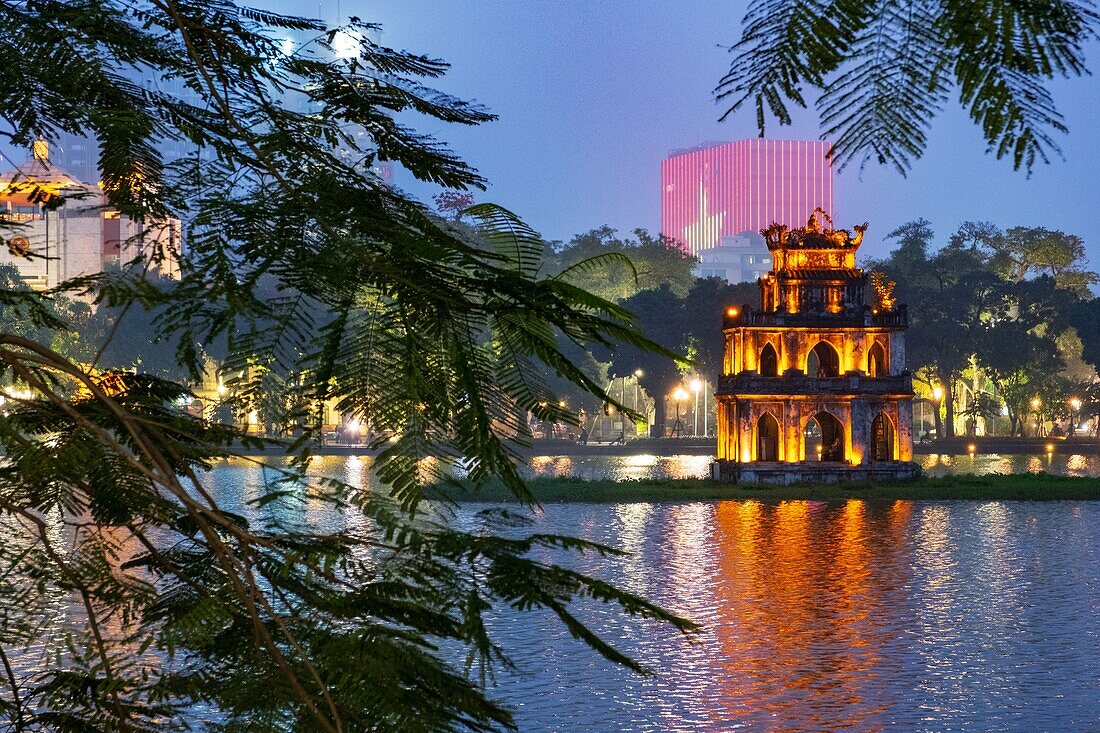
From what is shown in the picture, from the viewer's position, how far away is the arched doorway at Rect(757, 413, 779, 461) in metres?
43.1

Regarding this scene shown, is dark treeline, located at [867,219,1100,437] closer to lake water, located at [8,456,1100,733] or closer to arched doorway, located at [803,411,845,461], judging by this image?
arched doorway, located at [803,411,845,461]

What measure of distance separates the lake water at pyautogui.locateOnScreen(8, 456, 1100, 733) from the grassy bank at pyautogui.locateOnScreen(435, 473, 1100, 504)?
6.77 metres

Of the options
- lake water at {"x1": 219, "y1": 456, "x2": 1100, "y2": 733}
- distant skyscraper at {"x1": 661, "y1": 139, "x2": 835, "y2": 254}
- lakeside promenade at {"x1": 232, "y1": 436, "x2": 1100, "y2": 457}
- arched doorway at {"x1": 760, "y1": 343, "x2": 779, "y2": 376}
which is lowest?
lake water at {"x1": 219, "y1": 456, "x2": 1100, "y2": 733}

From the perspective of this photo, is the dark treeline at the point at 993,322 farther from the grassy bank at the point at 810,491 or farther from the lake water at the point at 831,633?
the lake water at the point at 831,633

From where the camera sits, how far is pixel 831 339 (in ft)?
139

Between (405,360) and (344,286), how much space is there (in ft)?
0.66

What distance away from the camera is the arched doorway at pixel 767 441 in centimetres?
4306

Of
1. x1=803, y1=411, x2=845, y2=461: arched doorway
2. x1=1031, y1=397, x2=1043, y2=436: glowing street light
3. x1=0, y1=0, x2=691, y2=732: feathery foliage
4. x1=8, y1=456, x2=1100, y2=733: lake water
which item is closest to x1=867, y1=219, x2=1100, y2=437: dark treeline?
x1=1031, y1=397, x2=1043, y2=436: glowing street light

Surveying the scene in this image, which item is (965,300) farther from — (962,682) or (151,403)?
(151,403)

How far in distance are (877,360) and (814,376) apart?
2.16 metres

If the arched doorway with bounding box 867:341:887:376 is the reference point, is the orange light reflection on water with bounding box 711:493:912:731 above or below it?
below

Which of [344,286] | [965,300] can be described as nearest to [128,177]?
[344,286]

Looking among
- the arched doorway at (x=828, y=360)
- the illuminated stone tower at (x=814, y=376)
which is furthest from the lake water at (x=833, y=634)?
the arched doorway at (x=828, y=360)

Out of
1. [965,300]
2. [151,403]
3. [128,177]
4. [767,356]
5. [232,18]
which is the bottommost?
[151,403]
